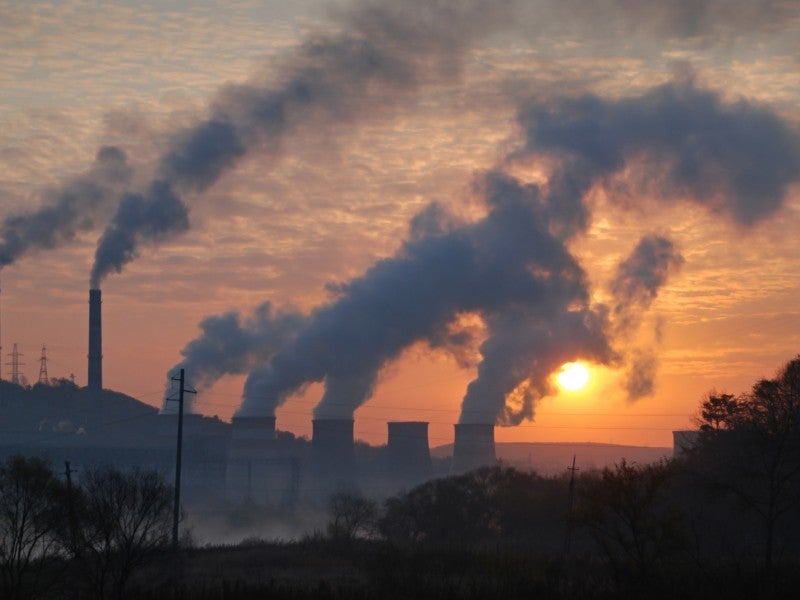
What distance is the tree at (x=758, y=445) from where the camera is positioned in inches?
1046

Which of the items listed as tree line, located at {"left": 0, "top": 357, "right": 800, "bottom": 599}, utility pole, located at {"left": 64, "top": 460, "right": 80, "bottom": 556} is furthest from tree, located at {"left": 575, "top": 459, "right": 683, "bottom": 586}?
utility pole, located at {"left": 64, "top": 460, "right": 80, "bottom": 556}

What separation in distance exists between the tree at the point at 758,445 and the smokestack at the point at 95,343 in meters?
44.8

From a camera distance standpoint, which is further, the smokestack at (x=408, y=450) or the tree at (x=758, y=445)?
the smokestack at (x=408, y=450)

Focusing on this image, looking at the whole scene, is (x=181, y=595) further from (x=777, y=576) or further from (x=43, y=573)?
(x=777, y=576)

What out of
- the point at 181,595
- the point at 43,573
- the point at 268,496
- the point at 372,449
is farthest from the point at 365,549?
the point at 372,449

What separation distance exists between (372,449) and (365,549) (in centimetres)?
6743

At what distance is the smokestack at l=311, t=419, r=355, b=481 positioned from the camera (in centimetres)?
6874

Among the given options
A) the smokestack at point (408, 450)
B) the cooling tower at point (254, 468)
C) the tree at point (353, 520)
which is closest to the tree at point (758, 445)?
the tree at point (353, 520)

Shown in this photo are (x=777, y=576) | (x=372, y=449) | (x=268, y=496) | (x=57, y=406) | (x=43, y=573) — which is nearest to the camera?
(x=777, y=576)

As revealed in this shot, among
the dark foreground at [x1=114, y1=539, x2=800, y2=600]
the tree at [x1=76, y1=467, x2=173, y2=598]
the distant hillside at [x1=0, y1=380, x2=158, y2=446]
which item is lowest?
the dark foreground at [x1=114, y1=539, x2=800, y2=600]

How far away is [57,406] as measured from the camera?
10475cm

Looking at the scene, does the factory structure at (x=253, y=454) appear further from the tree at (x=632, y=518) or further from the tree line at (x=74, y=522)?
the tree at (x=632, y=518)

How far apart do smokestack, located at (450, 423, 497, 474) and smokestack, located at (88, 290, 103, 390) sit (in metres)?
24.8

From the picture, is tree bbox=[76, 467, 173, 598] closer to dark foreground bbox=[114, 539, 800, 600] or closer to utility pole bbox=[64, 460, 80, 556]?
utility pole bbox=[64, 460, 80, 556]
